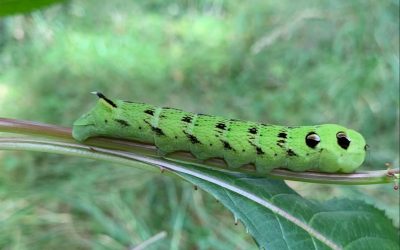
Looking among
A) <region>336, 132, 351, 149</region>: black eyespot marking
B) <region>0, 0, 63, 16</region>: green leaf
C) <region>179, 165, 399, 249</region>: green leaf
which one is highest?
<region>0, 0, 63, 16</region>: green leaf

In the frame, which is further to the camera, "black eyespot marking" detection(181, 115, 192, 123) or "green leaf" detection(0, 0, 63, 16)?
"black eyespot marking" detection(181, 115, 192, 123)

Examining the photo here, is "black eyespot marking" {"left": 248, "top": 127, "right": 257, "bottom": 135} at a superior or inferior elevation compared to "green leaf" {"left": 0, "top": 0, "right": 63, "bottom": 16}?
inferior

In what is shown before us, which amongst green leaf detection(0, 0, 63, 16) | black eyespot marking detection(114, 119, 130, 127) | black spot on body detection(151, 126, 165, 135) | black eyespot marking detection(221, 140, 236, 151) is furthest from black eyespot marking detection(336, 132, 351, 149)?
green leaf detection(0, 0, 63, 16)

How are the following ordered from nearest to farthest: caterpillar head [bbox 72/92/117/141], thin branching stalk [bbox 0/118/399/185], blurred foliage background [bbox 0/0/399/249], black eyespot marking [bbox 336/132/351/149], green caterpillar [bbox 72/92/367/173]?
thin branching stalk [bbox 0/118/399/185]
caterpillar head [bbox 72/92/117/141]
green caterpillar [bbox 72/92/367/173]
black eyespot marking [bbox 336/132/351/149]
blurred foliage background [bbox 0/0/399/249]

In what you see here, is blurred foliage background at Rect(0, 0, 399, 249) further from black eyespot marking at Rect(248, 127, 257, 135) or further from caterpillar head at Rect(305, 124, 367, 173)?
black eyespot marking at Rect(248, 127, 257, 135)

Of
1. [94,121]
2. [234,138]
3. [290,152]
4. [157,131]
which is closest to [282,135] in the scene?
[290,152]

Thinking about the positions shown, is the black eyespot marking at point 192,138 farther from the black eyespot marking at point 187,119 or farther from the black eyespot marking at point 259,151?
the black eyespot marking at point 259,151

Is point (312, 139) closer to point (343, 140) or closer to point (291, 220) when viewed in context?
point (343, 140)

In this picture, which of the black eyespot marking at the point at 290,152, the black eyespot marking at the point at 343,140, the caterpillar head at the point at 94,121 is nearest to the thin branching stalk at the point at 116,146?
the caterpillar head at the point at 94,121
